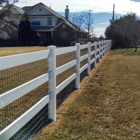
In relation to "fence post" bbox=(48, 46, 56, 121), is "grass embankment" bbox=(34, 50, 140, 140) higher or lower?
lower

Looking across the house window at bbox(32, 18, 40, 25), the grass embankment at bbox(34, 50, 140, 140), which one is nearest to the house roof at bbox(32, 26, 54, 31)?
the house window at bbox(32, 18, 40, 25)

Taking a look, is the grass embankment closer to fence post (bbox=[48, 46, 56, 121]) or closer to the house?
fence post (bbox=[48, 46, 56, 121])

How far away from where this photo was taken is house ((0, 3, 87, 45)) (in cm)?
3803

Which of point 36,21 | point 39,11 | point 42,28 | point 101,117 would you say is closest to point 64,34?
point 42,28

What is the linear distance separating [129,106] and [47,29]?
34.8 meters

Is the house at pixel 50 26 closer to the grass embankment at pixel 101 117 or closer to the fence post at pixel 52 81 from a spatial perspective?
the grass embankment at pixel 101 117

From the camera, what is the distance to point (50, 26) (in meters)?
39.2

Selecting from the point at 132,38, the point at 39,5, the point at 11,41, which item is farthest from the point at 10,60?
the point at 39,5

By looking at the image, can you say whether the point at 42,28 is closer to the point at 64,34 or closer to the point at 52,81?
the point at 64,34

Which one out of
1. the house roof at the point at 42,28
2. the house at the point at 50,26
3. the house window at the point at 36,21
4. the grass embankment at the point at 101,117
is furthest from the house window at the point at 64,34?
the grass embankment at the point at 101,117

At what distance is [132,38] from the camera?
90.6 feet

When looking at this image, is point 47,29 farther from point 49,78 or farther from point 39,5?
point 49,78

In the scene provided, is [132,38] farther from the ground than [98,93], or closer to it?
farther from the ground

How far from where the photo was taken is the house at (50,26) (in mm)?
38031
